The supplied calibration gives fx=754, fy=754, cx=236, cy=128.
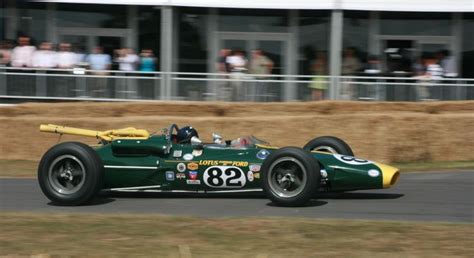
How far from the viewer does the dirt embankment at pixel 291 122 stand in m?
14.9

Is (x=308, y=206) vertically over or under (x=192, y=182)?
under

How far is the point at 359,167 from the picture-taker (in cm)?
964

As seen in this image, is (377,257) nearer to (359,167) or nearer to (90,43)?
(359,167)

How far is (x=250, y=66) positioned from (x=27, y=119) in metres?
6.60

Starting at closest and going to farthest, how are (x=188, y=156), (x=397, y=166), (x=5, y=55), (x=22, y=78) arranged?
(x=188, y=156) < (x=397, y=166) < (x=22, y=78) < (x=5, y=55)

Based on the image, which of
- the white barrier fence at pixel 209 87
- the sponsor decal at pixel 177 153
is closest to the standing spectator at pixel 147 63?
the white barrier fence at pixel 209 87

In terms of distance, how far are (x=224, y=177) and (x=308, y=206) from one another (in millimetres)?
1188

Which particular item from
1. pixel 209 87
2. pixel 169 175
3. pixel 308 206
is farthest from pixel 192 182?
pixel 209 87

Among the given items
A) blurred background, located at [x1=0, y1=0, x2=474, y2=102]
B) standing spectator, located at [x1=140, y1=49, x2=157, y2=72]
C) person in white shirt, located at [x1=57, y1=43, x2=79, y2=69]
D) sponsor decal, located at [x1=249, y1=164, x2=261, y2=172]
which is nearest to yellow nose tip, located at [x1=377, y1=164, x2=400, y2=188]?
sponsor decal, located at [x1=249, y1=164, x2=261, y2=172]

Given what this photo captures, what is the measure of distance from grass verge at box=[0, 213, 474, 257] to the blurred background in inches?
441

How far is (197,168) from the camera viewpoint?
32.5ft

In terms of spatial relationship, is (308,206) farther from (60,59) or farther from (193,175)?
(60,59)

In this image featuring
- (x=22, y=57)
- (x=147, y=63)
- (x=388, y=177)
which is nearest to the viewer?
(x=388, y=177)

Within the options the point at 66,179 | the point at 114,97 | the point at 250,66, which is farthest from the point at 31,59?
the point at 66,179
